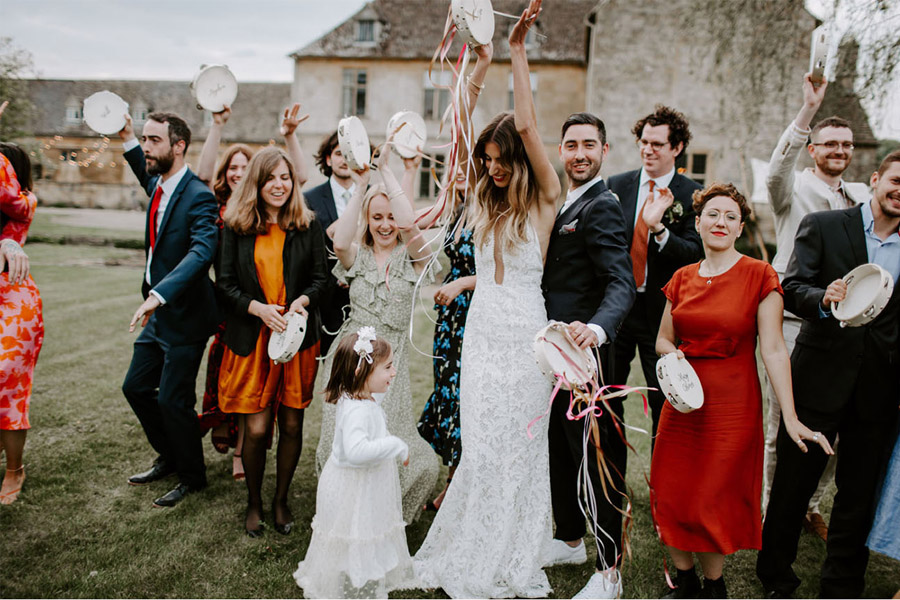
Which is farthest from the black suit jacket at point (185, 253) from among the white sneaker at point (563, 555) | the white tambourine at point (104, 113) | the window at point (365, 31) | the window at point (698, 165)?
the window at point (365, 31)

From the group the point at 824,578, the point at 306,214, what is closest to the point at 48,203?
the point at 306,214

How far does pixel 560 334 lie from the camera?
2.90 m

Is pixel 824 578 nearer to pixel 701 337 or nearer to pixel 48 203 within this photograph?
pixel 701 337

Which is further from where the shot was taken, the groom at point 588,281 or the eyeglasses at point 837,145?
the eyeglasses at point 837,145

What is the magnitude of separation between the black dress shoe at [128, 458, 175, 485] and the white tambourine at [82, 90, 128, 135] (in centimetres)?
248

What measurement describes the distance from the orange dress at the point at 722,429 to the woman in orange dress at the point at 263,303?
2.33m

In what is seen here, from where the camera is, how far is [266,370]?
4219 mm

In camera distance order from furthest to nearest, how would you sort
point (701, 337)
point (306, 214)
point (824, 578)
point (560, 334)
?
point (306, 214) → point (824, 578) → point (701, 337) → point (560, 334)

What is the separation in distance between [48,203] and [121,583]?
46.5 meters

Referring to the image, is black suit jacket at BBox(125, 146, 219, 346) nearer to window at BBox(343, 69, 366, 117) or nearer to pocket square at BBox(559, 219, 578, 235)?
pocket square at BBox(559, 219, 578, 235)

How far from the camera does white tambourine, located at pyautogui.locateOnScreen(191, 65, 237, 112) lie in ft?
15.1

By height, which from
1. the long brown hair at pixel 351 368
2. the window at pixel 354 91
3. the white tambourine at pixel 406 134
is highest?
the window at pixel 354 91

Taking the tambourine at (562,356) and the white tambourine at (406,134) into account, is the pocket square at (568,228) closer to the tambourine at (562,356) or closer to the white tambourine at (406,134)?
the tambourine at (562,356)

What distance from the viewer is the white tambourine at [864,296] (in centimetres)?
294
